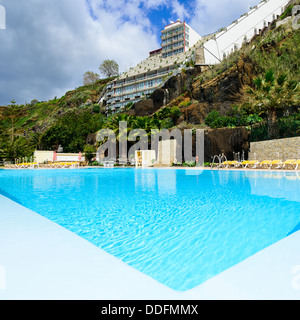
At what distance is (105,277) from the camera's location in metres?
1.65

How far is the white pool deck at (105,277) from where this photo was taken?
1394 mm

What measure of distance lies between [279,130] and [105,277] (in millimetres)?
20808

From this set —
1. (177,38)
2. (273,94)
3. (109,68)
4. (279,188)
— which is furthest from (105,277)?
(109,68)

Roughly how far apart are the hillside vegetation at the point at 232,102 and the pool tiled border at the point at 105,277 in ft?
62.4

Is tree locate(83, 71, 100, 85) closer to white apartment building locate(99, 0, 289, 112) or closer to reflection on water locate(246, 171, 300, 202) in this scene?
white apartment building locate(99, 0, 289, 112)

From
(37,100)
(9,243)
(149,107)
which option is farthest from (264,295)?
(37,100)

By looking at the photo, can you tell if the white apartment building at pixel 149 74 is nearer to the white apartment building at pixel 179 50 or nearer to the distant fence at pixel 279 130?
the white apartment building at pixel 179 50

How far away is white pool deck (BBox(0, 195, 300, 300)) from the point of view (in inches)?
54.9

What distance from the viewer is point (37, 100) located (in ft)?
314

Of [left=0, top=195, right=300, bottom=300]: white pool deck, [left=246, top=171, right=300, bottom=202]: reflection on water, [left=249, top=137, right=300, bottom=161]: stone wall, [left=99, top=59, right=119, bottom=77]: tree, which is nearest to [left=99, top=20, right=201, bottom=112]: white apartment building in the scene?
[left=99, top=59, right=119, bottom=77]: tree

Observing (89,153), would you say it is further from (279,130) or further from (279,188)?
(279,188)

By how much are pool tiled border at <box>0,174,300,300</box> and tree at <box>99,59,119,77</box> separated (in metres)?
84.7

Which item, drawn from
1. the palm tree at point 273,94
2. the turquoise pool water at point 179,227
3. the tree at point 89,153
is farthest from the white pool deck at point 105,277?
the tree at point 89,153
